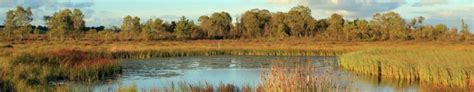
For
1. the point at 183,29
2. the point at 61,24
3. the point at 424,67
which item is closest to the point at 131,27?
the point at 183,29

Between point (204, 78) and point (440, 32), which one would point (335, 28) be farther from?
point (204, 78)

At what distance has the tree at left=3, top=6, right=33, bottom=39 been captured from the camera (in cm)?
5659

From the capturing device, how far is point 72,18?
6084cm

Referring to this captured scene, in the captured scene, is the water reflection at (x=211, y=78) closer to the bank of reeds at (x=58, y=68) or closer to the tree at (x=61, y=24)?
the bank of reeds at (x=58, y=68)

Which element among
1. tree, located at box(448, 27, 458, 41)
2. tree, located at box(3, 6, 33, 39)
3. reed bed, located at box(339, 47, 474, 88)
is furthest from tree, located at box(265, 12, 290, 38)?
reed bed, located at box(339, 47, 474, 88)

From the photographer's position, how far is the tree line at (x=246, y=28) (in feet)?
194

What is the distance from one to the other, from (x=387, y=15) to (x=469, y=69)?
5850cm

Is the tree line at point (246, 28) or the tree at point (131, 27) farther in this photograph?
the tree at point (131, 27)

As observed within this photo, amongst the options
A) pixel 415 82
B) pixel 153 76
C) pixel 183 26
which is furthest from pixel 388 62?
pixel 183 26

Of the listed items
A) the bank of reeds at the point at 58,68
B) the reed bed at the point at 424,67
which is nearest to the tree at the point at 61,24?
the bank of reeds at the point at 58,68

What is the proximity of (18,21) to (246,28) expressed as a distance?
31.7 meters

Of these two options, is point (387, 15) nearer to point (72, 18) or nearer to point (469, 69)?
point (72, 18)

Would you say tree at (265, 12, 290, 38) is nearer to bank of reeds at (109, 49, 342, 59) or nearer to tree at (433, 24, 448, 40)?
tree at (433, 24, 448, 40)

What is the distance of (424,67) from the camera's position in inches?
682
